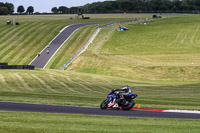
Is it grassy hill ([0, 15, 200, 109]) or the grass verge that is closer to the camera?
the grass verge

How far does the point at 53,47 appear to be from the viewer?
8844 cm

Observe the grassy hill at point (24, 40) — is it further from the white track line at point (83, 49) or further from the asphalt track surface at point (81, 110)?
the asphalt track surface at point (81, 110)

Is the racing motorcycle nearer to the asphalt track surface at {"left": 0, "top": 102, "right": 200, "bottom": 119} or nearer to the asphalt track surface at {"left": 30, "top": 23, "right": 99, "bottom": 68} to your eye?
the asphalt track surface at {"left": 0, "top": 102, "right": 200, "bottom": 119}

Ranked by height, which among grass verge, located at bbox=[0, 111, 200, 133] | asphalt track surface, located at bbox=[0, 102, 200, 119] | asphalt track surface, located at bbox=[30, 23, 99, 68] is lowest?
asphalt track surface, located at bbox=[30, 23, 99, 68]

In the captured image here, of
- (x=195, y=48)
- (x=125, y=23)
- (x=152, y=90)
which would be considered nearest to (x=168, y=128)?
(x=152, y=90)

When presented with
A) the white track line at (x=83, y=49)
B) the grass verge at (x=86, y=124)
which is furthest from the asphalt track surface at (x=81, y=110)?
the white track line at (x=83, y=49)

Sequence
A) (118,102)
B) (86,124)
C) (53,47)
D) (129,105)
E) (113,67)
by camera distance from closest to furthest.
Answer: (86,124)
(129,105)
(118,102)
(113,67)
(53,47)

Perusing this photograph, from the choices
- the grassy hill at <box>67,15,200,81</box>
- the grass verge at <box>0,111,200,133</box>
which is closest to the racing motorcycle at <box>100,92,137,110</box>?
the grass verge at <box>0,111,200,133</box>

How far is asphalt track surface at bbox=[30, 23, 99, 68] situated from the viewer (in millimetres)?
75000

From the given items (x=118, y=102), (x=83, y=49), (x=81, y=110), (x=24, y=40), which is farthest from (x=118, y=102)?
(x=24, y=40)

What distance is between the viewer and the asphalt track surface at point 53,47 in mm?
75000

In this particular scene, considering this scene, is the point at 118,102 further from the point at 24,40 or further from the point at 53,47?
the point at 24,40

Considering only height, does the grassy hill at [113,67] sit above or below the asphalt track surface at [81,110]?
below

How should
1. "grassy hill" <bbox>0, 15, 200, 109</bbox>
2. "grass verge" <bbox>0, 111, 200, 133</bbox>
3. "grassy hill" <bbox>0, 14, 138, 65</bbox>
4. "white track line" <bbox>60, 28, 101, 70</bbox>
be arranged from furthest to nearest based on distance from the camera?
"grassy hill" <bbox>0, 14, 138, 65</bbox>, "white track line" <bbox>60, 28, 101, 70</bbox>, "grassy hill" <bbox>0, 15, 200, 109</bbox>, "grass verge" <bbox>0, 111, 200, 133</bbox>
